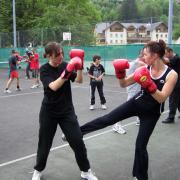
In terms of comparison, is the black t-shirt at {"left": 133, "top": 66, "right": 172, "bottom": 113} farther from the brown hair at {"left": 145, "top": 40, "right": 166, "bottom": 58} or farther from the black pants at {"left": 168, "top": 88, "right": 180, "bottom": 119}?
the black pants at {"left": 168, "top": 88, "right": 180, "bottom": 119}

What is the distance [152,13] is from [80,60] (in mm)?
70922

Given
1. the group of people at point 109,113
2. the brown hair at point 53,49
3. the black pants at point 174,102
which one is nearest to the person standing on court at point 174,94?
the black pants at point 174,102

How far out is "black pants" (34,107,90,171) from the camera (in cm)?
433

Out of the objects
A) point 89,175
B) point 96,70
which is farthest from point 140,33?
point 89,175

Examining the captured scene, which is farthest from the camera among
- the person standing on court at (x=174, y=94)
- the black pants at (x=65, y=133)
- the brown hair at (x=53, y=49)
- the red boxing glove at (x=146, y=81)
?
the person standing on court at (x=174, y=94)

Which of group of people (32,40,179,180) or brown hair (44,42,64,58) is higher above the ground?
brown hair (44,42,64,58)

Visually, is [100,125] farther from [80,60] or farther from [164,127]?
[164,127]

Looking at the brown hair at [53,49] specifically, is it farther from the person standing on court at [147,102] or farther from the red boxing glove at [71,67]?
the person standing on court at [147,102]

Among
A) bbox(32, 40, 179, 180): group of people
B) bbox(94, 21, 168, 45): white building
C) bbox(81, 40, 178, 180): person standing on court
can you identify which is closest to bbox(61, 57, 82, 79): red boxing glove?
bbox(32, 40, 179, 180): group of people

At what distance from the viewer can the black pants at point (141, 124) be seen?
4.15 metres

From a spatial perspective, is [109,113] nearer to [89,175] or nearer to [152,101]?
[152,101]

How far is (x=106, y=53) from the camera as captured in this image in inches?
778

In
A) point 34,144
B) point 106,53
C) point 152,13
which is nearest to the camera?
point 34,144

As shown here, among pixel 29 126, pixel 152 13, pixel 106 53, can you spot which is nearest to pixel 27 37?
pixel 106 53
